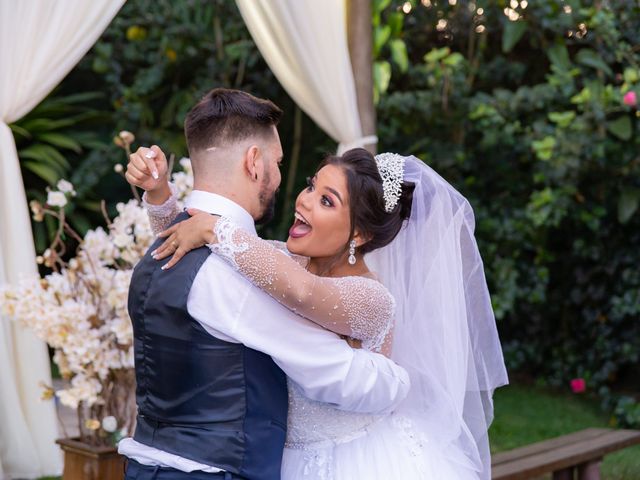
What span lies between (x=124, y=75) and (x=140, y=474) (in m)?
6.04

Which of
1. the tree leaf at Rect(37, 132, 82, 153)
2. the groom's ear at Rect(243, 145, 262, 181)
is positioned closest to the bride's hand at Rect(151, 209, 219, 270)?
the groom's ear at Rect(243, 145, 262, 181)

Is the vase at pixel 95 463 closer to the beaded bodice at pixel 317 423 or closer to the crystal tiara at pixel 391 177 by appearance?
the beaded bodice at pixel 317 423

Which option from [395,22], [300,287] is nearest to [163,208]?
[300,287]

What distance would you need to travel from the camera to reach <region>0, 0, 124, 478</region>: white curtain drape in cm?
386

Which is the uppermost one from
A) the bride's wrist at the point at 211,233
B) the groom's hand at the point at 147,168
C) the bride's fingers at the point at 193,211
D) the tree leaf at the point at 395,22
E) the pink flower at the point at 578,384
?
the tree leaf at the point at 395,22

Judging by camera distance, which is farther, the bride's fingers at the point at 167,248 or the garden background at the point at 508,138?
the garden background at the point at 508,138

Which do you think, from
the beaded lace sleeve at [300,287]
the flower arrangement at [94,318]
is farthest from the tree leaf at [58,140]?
the beaded lace sleeve at [300,287]

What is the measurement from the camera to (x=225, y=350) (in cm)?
184

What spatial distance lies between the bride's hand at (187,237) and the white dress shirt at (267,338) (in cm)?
4

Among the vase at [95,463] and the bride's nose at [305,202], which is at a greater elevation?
the bride's nose at [305,202]

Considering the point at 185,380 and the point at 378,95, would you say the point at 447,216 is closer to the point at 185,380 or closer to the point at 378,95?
the point at 185,380

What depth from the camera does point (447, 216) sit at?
2406mm

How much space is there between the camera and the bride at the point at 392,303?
2016 mm

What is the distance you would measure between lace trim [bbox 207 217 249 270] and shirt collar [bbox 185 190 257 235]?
6cm
